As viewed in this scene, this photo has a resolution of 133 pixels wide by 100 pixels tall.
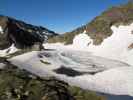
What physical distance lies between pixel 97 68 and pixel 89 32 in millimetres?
31930

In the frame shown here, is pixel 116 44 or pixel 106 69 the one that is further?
pixel 116 44

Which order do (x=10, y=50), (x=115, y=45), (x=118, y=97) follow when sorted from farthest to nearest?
(x=10, y=50), (x=115, y=45), (x=118, y=97)

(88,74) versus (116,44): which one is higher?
(116,44)

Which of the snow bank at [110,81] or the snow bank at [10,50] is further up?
the snow bank at [10,50]

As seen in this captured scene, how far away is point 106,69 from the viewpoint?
102 feet

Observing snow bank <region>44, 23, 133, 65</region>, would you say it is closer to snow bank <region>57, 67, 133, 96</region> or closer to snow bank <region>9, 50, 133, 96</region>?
snow bank <region>9, 50, 133, 96</region>

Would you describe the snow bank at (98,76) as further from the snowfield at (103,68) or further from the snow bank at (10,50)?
the snow bank at (10,50)

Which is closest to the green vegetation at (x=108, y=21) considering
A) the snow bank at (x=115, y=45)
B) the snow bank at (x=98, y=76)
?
the snow bank at (x=115, y=45)

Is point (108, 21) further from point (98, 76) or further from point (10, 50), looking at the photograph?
point (98, 76)

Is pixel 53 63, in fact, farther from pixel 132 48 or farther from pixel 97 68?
pixel 132 48

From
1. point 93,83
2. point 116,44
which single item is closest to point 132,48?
point 116,44

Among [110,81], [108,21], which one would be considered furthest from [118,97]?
[108,21]

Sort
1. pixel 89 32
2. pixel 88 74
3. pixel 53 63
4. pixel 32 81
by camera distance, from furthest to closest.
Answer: pixel 89 32
pixel 53 63
pixel 88 74
pixel 32 81

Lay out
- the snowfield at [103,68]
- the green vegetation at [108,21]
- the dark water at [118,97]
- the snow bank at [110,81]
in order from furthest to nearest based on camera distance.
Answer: the green vegetation at [108,21]
the snowfield at [103,68]
the snow bank at [110,81]
the dark water at [118,97]
